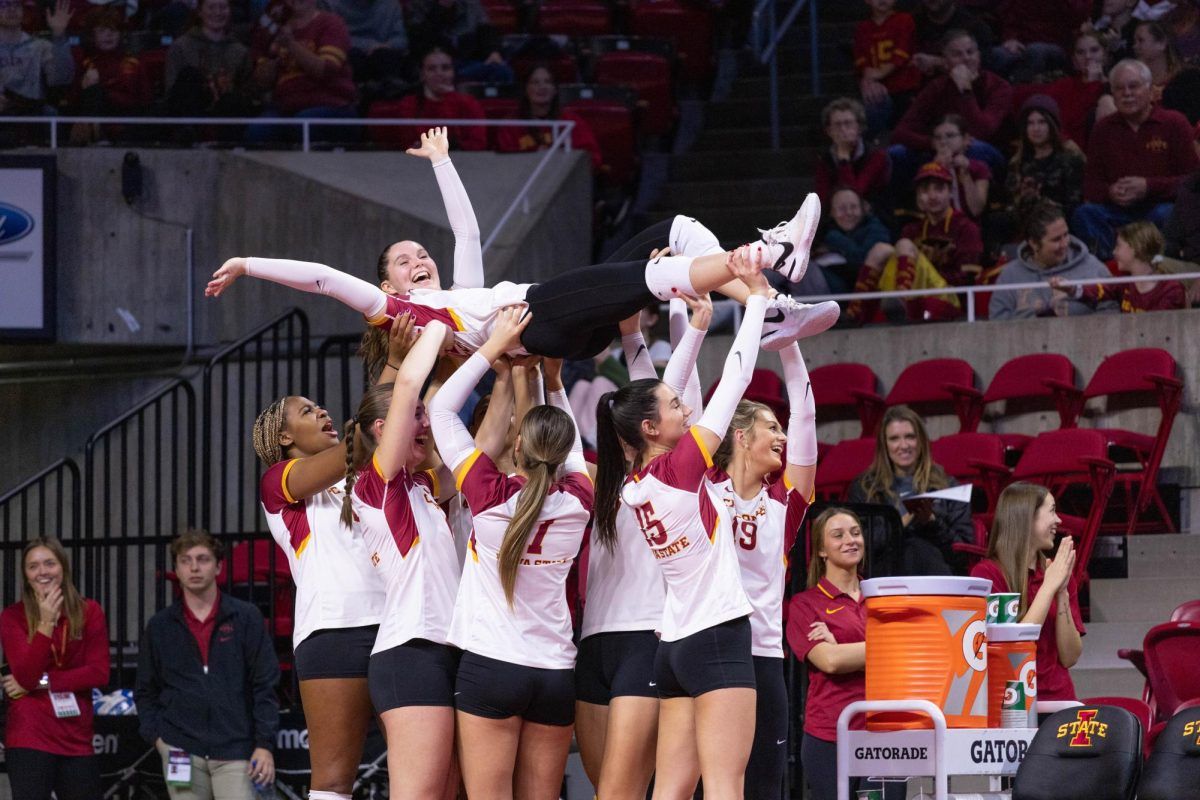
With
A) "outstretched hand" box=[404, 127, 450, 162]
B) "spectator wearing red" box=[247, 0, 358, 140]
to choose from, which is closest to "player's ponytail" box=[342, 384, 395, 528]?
"outstretched hand" box=[404, 127, 450, 162]

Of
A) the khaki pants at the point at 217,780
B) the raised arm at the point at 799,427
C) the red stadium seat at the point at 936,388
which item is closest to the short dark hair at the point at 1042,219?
the red stadium seat at the point at 936,388

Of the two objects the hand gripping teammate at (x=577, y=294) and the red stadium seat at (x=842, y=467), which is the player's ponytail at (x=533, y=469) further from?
the red stadium seat at (x=842, y=467)

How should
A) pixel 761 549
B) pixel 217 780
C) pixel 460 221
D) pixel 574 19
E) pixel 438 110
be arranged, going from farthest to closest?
pixel 574 19 < pixel 438 110 < pixel 217 780 < pixel 460 221 < pixel 761 549

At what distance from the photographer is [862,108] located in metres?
11.6

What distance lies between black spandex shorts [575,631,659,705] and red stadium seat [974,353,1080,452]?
4454mm

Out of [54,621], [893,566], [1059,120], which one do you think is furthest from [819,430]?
[54,621]

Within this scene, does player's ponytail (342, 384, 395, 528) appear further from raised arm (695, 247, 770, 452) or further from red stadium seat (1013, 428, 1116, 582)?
red stadium seat (1013, 428, 1116, 582)

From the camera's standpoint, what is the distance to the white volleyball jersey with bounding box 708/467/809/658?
18.0 ft

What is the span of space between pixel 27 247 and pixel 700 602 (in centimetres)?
740

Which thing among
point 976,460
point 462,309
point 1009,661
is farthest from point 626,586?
point 976,460

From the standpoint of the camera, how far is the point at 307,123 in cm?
1155

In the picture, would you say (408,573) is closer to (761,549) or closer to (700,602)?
(700,602)

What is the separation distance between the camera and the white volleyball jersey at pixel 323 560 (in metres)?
5.38

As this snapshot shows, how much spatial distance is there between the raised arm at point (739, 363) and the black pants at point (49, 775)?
12.7ft
